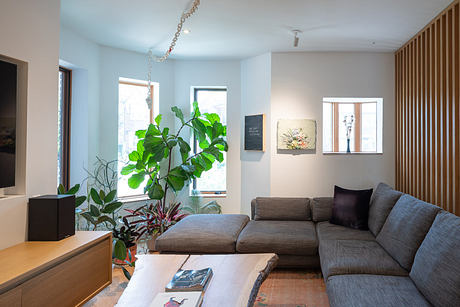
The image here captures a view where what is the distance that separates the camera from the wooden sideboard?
179cm

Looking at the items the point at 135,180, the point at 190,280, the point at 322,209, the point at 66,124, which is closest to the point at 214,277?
the point at 190,280

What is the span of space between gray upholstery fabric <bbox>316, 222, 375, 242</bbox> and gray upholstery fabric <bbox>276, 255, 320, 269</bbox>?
25 centimetres

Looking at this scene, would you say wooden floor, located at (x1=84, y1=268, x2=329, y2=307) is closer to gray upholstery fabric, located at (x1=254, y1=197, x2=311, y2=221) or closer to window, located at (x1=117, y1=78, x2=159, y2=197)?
gray upholstery fabric, located at (x1=254, y1=197, x2=311, y2=221)

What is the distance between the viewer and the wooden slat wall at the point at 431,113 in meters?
3.14

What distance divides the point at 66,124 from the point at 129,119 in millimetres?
986

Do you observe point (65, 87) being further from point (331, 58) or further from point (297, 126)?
point (331, 58)

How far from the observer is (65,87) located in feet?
14.2

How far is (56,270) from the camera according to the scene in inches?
82.5

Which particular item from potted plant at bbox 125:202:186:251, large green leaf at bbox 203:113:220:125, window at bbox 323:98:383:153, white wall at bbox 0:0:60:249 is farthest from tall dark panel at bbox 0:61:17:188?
window at bbox 323:98:383:153

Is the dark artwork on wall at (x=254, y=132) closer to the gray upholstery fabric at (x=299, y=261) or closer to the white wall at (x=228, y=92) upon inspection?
the white wall at (x=228, y=92)

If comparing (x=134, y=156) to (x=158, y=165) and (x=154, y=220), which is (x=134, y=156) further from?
(x=154, y=220)

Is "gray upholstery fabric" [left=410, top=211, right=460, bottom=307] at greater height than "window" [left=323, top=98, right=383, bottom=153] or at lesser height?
lesser

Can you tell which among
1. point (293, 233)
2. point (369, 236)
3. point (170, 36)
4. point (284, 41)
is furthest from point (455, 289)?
point (170, 36)

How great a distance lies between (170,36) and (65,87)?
154 cm
